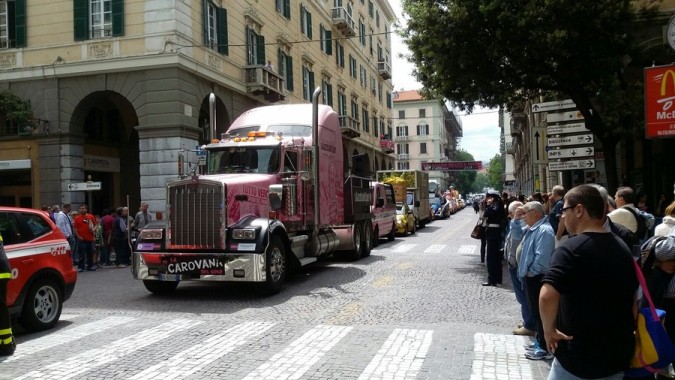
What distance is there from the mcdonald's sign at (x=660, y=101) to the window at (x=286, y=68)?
72.3ft

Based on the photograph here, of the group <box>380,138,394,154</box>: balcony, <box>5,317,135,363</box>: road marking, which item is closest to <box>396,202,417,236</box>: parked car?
<box>5,317,135,363</box>: road marking

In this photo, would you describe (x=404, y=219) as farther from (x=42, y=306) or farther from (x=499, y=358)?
(x=499, y=358)

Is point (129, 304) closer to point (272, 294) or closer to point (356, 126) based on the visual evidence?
point (272, 294)

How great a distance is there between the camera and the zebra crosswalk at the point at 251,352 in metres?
5.62

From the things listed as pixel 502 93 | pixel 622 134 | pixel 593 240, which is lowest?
pixel 593 240

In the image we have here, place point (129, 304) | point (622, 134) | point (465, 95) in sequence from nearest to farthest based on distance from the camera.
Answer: point (129, 304) → point (622, 134) → point (465, 95)

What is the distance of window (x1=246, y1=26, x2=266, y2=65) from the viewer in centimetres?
2595

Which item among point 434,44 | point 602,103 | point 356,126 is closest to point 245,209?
point 434,44

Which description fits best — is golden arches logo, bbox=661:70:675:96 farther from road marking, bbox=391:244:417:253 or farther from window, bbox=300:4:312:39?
window, bbox=300:4:312:39

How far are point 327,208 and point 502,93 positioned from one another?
5514 millimetres

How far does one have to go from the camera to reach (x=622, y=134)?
46.6 ft

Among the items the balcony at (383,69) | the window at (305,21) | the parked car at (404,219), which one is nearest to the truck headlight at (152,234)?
the parked car at (404,219)

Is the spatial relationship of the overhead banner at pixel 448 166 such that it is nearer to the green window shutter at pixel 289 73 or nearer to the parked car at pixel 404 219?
the green window shutter at pixel 289 73

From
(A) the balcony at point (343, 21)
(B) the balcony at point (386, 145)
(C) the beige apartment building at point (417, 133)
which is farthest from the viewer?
(C) the beige apartment building at point (417, 133)
